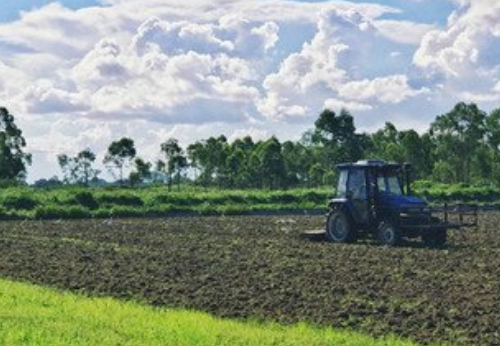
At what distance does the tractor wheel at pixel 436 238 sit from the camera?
2759 centimetres

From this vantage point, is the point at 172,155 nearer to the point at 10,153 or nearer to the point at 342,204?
the point at 10,153

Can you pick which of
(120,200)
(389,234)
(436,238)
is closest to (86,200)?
(120,200)

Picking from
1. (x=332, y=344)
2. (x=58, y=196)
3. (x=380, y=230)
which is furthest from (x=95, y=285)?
(x=58, y=196)

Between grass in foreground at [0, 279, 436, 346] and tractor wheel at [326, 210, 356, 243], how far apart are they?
14.0 metres

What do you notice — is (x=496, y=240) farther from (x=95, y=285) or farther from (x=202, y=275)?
(x=95, y=285)

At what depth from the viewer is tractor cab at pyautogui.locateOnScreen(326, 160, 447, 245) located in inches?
1074

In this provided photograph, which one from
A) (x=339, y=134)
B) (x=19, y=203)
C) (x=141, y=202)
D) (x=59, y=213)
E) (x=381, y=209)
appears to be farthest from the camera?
(x=339, y=134)

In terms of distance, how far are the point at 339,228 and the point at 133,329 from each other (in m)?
17.2

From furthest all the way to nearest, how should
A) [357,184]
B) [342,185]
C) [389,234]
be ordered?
[342,185] < [357,184] < [389,234]

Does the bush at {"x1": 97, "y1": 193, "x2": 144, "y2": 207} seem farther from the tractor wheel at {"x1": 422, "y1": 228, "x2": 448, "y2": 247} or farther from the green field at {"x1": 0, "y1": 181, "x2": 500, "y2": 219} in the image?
the tractor wheel at {"x1": 422, "y1": 228, "x2": 448, "y2": 247}

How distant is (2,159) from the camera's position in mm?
86500

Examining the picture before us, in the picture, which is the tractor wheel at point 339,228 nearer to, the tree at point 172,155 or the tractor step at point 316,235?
the tractor step at point 316,235

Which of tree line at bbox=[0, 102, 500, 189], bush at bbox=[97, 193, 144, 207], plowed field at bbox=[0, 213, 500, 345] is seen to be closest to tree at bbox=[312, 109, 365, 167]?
tree line at bbox=[0, 102, 500, 189]

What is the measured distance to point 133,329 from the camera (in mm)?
12969
